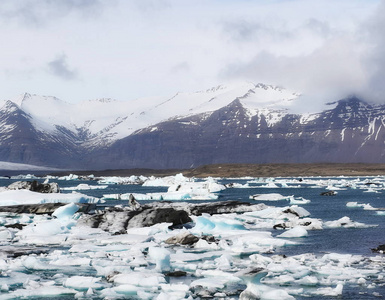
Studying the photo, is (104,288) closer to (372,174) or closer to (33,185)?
(33,185)

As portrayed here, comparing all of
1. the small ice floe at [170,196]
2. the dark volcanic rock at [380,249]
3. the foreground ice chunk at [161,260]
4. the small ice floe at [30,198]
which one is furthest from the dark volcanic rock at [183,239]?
the small ice floe at [170,196]

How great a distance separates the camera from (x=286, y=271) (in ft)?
68.2

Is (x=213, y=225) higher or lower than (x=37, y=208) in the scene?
higher

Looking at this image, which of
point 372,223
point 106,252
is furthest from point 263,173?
point 106,252

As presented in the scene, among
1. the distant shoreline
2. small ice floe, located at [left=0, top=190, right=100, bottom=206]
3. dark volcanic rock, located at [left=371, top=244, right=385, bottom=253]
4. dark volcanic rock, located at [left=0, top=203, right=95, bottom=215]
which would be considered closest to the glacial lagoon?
dark volcanic rock, located at [left=371, top=244, right=385, bottom=253]

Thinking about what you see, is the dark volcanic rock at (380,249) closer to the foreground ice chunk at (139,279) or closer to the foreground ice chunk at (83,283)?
the foreground ice chunk at (139,279)

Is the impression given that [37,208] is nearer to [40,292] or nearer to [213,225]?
[213,225]

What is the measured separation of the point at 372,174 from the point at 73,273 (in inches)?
5634

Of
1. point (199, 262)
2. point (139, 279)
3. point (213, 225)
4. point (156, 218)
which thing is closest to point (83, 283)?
point (139, 279)

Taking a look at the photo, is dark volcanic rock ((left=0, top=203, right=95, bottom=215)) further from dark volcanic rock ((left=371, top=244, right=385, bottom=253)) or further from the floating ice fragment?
dark volcanic rock ((left=371, top=244, right=385, bottom=253))

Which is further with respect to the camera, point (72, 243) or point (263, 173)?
point (263, 173)

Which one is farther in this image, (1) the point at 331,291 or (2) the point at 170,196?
(2) the point at 170,196

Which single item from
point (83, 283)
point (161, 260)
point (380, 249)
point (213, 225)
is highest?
point (213, 225)

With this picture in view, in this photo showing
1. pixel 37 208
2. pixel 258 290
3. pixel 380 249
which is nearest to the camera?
pixel 258 290
